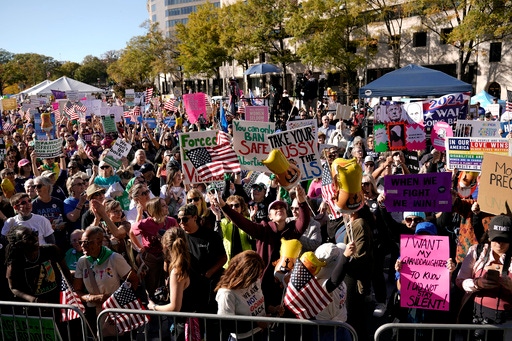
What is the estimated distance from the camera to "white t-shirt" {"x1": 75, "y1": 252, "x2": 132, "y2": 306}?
14.6 ft

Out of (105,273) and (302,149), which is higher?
(302,149)

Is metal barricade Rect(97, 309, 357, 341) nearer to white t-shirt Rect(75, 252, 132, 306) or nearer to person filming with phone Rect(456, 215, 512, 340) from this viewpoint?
white t-shirt Rect(75, 252, 132, 306)

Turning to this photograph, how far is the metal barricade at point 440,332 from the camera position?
3359mm

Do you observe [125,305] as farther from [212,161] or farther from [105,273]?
[212,161]

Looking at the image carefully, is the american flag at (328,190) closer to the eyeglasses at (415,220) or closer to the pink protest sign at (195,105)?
the eyeglasses at (415,220)

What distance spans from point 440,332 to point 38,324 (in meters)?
4.15

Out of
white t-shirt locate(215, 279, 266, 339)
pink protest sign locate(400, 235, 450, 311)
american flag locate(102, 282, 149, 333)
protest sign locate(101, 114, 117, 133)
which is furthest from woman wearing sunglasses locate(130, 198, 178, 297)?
protest sign locate(101, 114, 117, 133)

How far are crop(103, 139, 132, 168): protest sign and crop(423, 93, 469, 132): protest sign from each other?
7247 mm

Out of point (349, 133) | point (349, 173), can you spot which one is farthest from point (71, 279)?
point (349, 133)

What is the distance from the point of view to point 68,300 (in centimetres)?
434

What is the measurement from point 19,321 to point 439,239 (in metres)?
3.83

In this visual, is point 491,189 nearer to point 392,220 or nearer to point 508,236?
point 508,236

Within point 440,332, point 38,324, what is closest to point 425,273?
point 440,332

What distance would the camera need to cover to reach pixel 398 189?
5.00m
